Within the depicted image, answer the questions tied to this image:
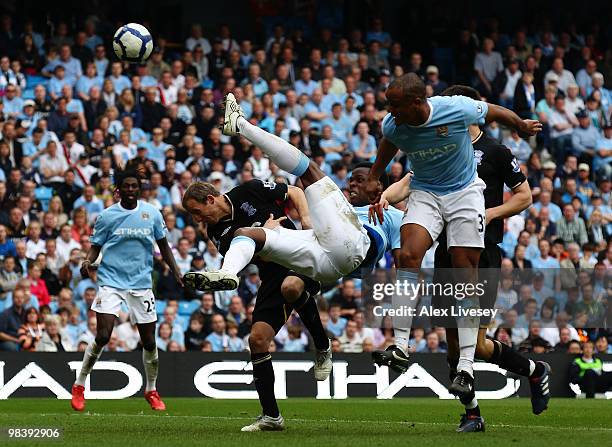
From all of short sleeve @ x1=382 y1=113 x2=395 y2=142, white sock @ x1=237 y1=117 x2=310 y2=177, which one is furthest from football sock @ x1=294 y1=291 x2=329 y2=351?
short sleeve @ x1=382 y1=113 x2=395 y2=142

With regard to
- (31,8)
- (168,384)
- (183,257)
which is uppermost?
(31,8)

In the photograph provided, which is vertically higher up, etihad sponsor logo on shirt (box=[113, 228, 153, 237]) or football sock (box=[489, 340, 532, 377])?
etihad sponsor logo on shirt (box=[113, 228, 153, 237])

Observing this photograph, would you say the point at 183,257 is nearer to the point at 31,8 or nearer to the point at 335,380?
the point at 335,380

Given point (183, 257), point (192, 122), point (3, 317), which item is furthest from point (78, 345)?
point (192, 122)

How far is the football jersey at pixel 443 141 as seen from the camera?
10.1 m

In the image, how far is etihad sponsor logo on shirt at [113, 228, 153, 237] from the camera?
14.4 metres

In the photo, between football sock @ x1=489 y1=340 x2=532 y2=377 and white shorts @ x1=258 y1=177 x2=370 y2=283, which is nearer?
white shorts @ x1=258 y1=177 x2=370 y2=283

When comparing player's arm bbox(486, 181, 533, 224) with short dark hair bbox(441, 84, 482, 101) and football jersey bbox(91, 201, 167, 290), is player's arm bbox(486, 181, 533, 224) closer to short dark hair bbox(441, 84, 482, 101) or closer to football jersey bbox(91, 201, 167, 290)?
short dark hair bbox(441, 84, 482, 101)

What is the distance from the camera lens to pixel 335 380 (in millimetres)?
17828

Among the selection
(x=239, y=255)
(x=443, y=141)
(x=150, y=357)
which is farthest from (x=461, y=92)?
(x=150, y=357)

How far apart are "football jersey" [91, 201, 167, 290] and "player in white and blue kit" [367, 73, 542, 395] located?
4686mm

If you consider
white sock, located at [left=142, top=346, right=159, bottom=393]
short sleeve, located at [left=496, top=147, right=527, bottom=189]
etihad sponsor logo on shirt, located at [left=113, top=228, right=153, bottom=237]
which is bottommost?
white sock, located at [left=142, top=346, right=159, bottom=393]

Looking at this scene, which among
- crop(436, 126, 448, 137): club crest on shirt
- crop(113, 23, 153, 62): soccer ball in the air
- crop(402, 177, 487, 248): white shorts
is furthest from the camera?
crop(113, 23, 153, 62): soccer ball in the air

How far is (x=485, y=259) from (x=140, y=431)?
3.49 m
